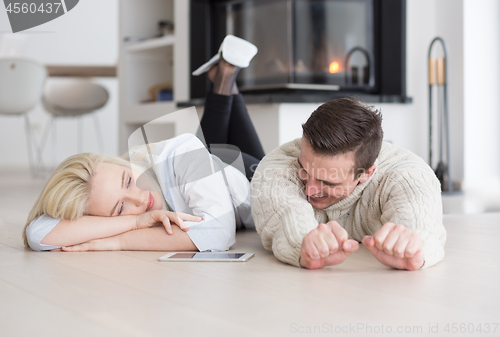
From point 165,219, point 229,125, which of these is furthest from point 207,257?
point 229,125

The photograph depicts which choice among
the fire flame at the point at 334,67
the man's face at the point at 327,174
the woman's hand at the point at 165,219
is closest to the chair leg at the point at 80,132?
the fire flame at the point at 334,67

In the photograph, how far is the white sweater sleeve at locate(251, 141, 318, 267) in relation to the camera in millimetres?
940

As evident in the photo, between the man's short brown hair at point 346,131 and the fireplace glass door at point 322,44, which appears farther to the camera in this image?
the fireplace glass door at point 322,44

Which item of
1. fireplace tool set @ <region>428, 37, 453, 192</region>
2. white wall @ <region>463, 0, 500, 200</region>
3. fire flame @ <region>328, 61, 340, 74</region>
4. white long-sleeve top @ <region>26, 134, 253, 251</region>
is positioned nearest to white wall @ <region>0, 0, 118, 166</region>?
fire flame @ <region>328, 61, 340, 74</region>

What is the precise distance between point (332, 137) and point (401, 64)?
1.74 m

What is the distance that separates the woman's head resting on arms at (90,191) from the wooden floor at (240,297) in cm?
10

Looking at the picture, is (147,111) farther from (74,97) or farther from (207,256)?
(207,256)

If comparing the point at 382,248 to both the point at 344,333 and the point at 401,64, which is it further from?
the point at 401,64

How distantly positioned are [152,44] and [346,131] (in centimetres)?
247

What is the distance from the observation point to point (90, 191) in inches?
41.4

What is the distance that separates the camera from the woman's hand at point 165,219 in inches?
41.9

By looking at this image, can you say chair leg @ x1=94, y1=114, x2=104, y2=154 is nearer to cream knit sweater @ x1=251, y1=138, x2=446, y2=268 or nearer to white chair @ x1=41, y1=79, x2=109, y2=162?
white chair @ x1=41, y1=79, x2=109, y2=162

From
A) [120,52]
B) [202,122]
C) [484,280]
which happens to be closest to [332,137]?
[484,280]

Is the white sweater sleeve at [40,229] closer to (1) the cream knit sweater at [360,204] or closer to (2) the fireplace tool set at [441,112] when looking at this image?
(1) the cream knit sweater at [360,204]
